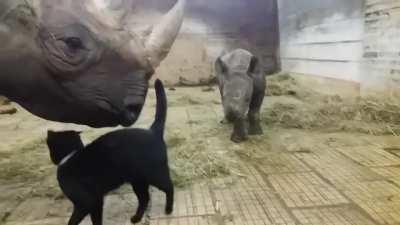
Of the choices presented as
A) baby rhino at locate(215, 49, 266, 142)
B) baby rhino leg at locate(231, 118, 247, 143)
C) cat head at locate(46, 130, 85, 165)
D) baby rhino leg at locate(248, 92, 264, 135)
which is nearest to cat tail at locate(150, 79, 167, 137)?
cat head at locate(46, 130, 85, 165)

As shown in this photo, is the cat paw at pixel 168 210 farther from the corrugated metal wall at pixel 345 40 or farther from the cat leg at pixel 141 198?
the corrugated metal wall at pixel 345 40

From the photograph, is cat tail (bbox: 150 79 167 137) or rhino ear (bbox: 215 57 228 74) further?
rhino ear (bbox: 215 57 228 74)

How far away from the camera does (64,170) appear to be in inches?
60.7

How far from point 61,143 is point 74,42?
0.40 meters

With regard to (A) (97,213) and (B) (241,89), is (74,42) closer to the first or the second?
(A) (97,213)

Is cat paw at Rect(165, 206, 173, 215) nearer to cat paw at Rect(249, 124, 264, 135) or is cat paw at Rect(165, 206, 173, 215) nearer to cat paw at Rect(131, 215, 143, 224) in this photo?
cat paw at Rect(131, 215, 143, 224)

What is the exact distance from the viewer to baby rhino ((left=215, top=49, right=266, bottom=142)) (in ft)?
9.39

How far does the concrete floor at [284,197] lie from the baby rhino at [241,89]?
0.32 metres

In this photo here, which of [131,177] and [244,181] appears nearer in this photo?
[131,177]

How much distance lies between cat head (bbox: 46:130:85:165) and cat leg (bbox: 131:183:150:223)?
29cm

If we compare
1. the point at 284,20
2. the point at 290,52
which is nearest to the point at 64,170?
the point at 284,20

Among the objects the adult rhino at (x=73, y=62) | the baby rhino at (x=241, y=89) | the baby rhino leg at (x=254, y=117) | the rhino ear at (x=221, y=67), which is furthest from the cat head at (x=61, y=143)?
the baby rhino leg at (x=254, y=117)

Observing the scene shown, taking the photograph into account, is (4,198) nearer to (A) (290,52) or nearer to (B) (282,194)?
(B) (282,194)

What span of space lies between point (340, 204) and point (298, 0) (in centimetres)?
263
